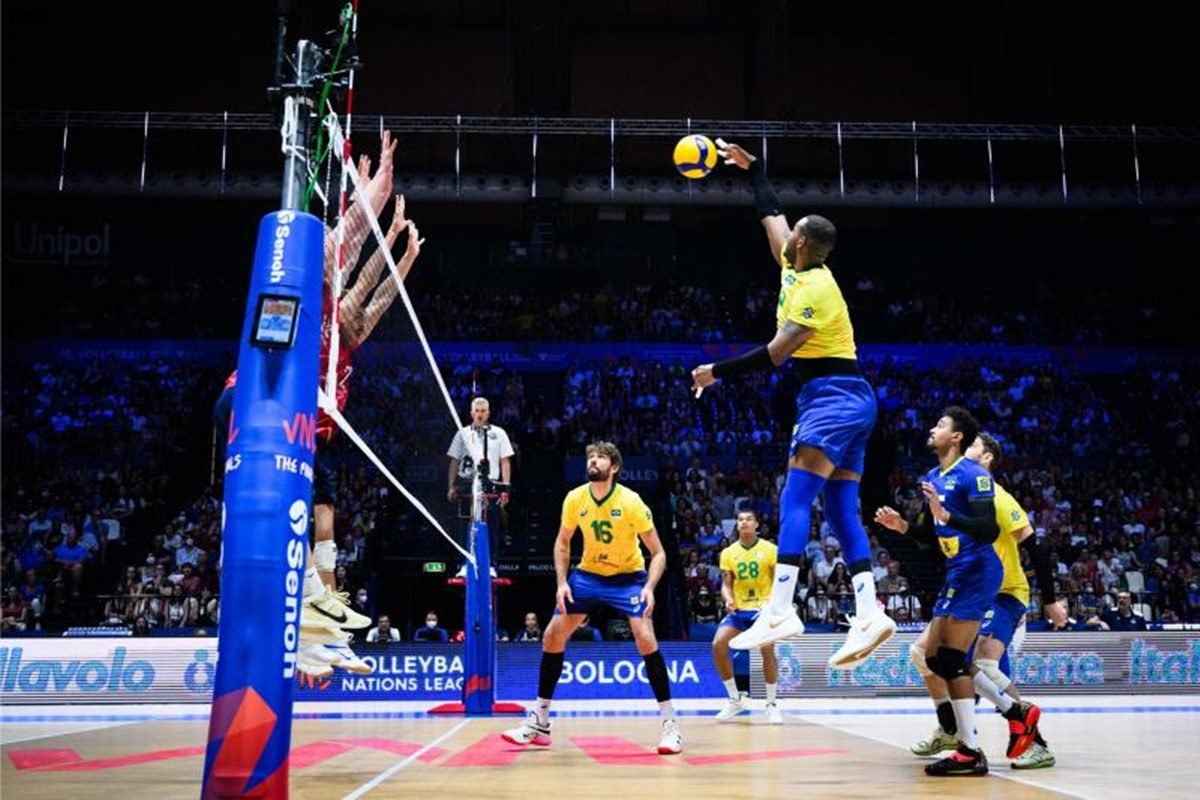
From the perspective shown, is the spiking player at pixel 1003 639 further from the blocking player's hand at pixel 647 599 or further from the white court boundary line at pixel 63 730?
the white court boundary line at pixel 63 730

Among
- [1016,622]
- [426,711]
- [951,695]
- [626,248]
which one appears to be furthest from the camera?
[626,248]

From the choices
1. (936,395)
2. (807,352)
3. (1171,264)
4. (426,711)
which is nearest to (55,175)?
(426,711)

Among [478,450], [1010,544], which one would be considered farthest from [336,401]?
A: [478,450]

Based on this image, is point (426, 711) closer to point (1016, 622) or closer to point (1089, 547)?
point (1016, 622)

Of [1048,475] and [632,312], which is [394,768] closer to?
[1048,475]

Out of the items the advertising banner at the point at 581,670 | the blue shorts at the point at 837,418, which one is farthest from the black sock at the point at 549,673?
the advertising banner at the point at 581,670

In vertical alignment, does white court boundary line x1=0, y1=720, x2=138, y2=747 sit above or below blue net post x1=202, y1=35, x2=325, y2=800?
below

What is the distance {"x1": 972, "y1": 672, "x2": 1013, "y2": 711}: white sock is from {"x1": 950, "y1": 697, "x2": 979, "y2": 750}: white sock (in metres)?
0.53

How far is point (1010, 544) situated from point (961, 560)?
3.63ft

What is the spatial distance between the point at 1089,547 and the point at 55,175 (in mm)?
21815

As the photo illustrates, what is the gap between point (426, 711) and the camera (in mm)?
11977

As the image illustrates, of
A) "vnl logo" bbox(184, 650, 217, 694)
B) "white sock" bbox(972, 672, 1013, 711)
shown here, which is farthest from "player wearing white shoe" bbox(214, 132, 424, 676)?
"vnl logo" bbox(184, 650, 217, 694)

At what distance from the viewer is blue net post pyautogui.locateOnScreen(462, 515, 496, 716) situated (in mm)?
10883

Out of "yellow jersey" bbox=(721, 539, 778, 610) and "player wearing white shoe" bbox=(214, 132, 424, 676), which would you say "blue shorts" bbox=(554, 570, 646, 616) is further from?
"yellow jersey" bbox=(721, 539, 778, 610)
